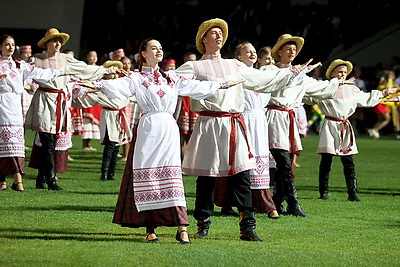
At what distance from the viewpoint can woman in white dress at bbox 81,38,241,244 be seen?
369 inches

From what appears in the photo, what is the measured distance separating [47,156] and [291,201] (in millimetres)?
3329

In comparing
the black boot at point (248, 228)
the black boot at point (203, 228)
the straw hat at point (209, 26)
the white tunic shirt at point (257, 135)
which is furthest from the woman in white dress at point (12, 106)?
the black boot at point (248, 228)

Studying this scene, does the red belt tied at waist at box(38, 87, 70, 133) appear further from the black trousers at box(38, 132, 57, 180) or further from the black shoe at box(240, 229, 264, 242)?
the black shoe at box(240, 229, 264, 242)

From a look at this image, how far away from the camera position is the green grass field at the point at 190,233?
8625mm

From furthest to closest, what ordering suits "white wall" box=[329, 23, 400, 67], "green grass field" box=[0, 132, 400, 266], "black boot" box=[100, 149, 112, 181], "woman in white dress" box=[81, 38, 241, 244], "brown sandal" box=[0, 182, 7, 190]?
A: "white wall" box=[329, 23, 400, 67] < "black boot" box=[100, 149, 112, 181] < "brown sandal" box=[0, 182, 7, 190] < "woman in white dress" box=[81, 38, 241, 244] < "green grass field" box=[0, 132, 400, 266]

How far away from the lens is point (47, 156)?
13.7 m

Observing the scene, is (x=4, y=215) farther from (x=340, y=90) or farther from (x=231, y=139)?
(x=340, y=90)

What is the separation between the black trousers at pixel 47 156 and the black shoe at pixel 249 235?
442 cm

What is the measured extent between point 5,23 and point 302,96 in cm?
1848

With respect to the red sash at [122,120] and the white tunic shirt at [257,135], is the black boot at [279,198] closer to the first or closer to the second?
the white tunic shirt at [257,135]

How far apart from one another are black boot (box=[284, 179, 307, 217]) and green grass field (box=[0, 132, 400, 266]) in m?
0.14

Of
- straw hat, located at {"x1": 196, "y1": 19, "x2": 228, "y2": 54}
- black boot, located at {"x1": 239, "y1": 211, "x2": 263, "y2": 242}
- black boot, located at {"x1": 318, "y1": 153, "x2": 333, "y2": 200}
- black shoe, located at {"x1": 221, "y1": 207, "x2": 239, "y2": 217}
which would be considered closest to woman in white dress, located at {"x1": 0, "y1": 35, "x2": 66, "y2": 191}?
black shoe, located at {"x1": 221, "y1": 207, "x2": 239, "y2": 217}

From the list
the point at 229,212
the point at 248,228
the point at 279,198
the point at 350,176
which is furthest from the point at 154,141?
the point at 350,176

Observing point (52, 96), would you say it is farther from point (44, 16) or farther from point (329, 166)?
point (44, 16)
